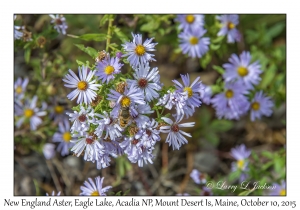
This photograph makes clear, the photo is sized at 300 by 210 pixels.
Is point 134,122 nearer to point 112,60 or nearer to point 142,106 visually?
point 142,106

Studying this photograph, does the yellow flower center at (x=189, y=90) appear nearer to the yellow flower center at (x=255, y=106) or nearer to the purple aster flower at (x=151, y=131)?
the purple aster flower at (x=151, y=131)

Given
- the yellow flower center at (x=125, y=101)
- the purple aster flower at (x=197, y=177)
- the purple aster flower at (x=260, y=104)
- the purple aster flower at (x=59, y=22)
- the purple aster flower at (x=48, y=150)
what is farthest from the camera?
the purple aster flower at (x=48, y=150)

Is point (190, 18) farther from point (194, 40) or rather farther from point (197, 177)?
point (197, 177)

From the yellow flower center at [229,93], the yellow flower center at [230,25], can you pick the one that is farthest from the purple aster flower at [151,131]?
the yellow flower center at [230,25]

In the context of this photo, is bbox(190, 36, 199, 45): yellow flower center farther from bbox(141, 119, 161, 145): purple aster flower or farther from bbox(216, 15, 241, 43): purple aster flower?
bbox(141, 119, 161, 145): purple aster flower

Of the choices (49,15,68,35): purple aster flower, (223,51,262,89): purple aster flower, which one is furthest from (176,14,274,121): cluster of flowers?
(49,15,68,35): purple aster flower

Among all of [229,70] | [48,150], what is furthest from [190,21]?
[48,150]
